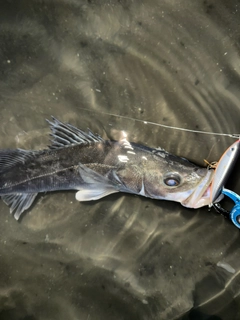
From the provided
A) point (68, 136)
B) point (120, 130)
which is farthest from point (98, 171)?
point (120, 130)

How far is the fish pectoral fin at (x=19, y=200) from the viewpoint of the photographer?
284cm

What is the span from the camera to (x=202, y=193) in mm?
2406

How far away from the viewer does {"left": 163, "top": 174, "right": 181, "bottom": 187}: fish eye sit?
8.01 ft

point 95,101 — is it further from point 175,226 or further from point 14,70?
point 175,226

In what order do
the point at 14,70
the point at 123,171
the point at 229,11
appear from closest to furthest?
the point at 123,171 → the point at 229,11 → the point at 14,70

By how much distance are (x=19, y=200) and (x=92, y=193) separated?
706 mm

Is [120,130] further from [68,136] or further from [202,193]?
[202,193]

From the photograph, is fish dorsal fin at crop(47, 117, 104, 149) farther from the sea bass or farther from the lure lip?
the lure lip

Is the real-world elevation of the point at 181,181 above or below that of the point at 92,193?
above

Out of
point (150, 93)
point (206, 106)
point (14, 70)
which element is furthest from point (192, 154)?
point (14, 70)

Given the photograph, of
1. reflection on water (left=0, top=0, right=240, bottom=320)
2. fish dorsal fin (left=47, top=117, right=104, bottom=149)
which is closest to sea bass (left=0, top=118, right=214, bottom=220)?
fish dorsal fin (left=47, top=117, right=104, bottom=149)

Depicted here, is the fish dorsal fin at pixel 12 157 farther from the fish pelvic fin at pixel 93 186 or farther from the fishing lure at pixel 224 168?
→ the fishing lure at pixel 224 168

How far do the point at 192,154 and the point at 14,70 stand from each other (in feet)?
6.10

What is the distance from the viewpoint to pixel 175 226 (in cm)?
291
